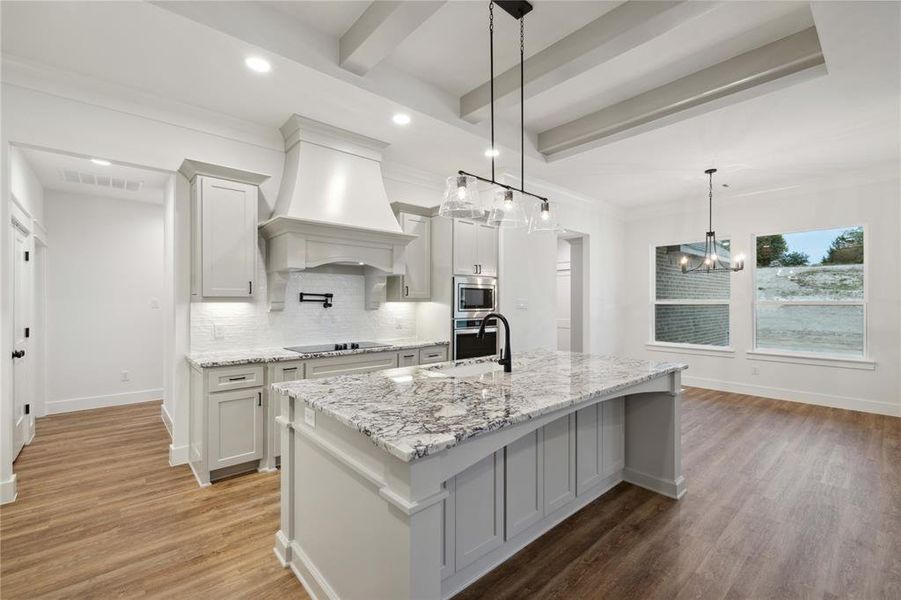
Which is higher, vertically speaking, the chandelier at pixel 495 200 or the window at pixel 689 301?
the chandelier at pixel 495 200

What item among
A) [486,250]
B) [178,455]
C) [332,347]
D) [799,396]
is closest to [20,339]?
[178,455]

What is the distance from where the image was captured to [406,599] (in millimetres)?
1297

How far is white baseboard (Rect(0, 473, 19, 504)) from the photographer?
2625 millimetres

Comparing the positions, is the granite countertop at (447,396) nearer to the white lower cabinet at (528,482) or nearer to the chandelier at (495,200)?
the white lower cabinet at (528,482)

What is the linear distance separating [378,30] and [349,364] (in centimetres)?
247


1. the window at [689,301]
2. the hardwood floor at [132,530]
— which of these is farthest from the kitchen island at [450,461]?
the window at [689,301]

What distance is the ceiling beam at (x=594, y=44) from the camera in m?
2.35

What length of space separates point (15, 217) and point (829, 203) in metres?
8.26

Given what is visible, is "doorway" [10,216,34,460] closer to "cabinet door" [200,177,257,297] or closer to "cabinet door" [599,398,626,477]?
"cabinet door" [200,177,257,297]

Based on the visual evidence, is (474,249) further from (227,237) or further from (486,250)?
(227,237)

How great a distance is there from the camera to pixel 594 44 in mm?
2650

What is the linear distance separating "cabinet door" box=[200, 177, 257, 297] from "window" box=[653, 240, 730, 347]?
6047mm

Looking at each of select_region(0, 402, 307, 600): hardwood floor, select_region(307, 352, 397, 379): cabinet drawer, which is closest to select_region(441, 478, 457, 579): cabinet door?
select_region(0, 402, 307, 600): hardwood floor

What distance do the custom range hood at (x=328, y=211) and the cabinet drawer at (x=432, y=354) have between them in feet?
2.77
